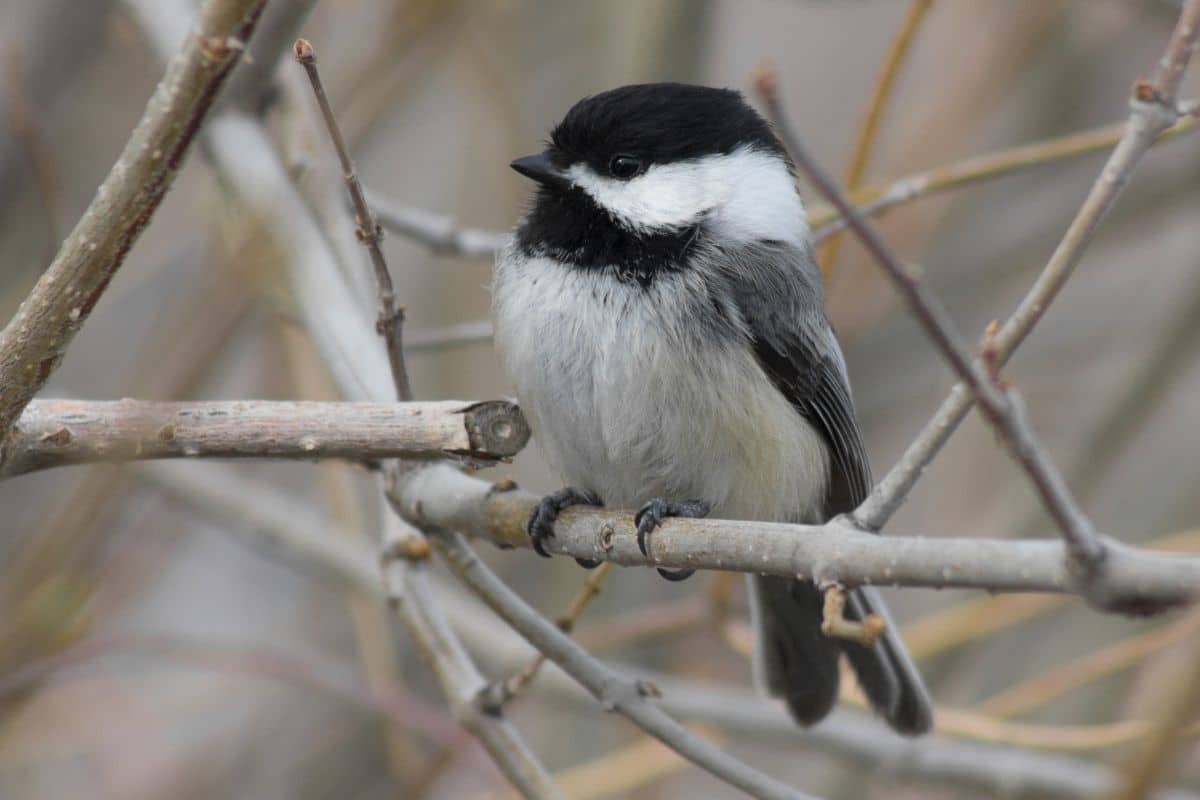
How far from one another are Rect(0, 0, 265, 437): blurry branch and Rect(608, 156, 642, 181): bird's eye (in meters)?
1.14

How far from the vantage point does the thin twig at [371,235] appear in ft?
5.21

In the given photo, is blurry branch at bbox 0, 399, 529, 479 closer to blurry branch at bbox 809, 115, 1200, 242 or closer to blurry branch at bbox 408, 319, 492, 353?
blurry branch at bbox 408, 319, 492, 353

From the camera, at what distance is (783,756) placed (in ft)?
16.0

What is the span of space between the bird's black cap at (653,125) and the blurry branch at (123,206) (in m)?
1.14

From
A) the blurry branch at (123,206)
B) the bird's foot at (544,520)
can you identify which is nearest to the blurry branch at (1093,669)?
the bird's foot at (544,520)

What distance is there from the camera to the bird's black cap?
2.41 metres

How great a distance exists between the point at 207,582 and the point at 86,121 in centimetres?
231

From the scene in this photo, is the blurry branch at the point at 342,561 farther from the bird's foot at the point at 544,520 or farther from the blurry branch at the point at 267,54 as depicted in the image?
the bird's foot at the point at 544,520

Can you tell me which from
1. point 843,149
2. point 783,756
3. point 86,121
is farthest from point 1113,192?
point 783,756

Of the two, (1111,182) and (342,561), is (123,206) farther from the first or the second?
(342,561)

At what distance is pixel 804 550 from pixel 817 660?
49.1 inches

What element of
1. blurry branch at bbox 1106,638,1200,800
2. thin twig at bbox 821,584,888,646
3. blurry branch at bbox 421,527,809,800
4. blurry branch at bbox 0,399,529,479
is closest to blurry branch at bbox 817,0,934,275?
blurry branch at bbox 421,527,809,800

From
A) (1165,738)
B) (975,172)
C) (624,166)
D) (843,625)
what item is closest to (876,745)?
(975,172)

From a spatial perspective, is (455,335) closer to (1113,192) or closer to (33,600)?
(33,600)
